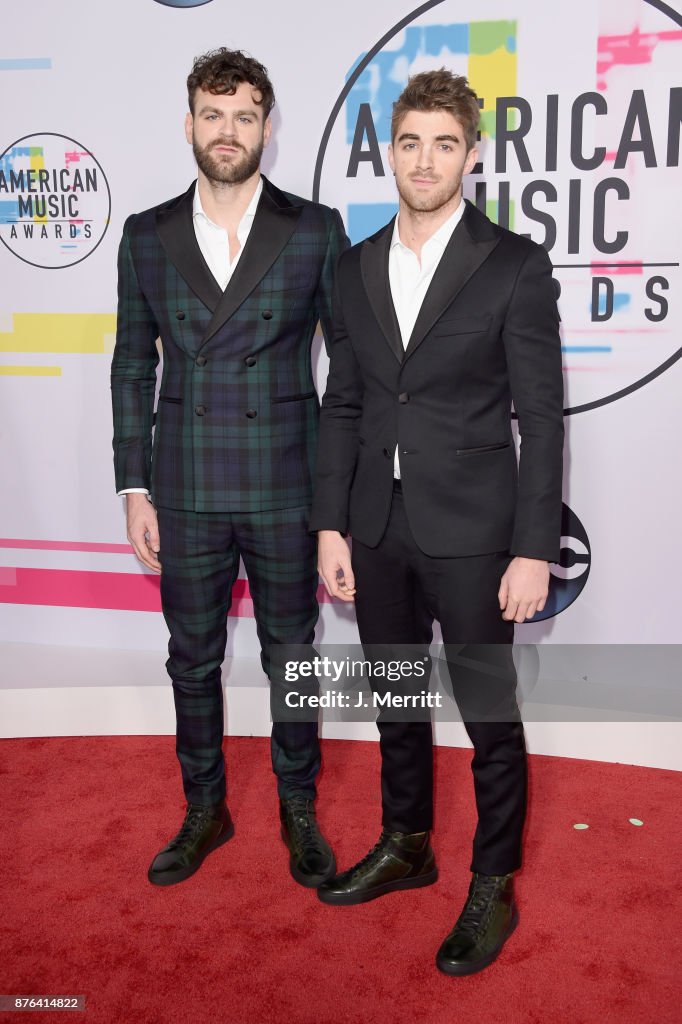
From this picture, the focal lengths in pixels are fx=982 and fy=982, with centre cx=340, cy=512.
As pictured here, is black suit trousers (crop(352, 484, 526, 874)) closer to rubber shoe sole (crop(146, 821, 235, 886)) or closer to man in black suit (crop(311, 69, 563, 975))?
man in black suit (crop(311, 69, 563, 975))

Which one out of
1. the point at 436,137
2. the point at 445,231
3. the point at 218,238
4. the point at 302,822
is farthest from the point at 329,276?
the point at 302,822

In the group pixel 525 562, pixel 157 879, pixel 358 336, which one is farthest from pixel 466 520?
pixel 157 879

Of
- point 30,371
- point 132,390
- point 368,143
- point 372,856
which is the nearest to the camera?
point 372,856

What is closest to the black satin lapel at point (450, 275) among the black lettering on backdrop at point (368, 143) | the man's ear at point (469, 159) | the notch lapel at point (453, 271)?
the notch lapel at point (453, 271)

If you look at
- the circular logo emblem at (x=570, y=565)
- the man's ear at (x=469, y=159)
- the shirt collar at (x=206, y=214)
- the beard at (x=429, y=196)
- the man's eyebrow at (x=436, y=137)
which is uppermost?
the man's eyebrow at (x=436, y=137)

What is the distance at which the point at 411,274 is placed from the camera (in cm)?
245

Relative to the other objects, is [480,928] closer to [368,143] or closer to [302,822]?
[302,822]

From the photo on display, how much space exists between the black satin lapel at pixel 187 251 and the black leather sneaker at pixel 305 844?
1.50 m

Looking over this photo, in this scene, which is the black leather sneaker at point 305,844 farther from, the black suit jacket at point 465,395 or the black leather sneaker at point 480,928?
the black suit jacket at point 465,395

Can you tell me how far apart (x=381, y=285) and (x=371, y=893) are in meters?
1.65

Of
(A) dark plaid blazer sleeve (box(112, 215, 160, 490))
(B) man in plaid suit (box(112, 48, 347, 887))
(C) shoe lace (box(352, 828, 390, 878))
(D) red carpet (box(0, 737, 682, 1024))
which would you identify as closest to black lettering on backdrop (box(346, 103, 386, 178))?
(B) man in plaid suit (box(112, 48, 347, 887))

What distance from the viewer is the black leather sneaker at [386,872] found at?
2719 millimetres

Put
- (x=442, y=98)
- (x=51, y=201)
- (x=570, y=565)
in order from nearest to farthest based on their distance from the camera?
(x=442, y=98) → (x=570, y=565) → (x=51, y=201)

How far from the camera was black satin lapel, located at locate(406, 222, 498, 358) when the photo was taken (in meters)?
2.32
